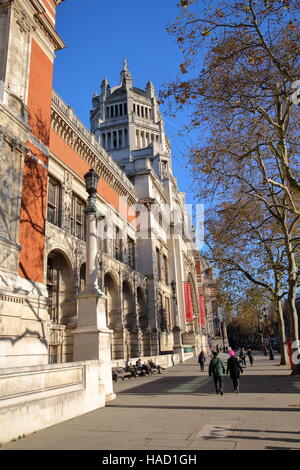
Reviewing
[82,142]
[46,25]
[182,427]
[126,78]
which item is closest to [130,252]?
[82,142]

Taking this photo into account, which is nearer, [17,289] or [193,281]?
[17,289]

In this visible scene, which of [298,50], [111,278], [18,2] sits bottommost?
[111,278]

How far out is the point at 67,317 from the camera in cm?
1883

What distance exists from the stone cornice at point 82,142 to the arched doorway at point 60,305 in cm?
736

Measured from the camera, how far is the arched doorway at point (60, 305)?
58.1 ft

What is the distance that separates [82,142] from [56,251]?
7.98m

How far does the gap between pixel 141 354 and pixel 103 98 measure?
52.9m

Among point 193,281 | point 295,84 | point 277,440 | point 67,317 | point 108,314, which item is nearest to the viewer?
point 277,440

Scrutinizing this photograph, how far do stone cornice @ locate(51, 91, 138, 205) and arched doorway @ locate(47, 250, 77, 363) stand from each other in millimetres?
7363

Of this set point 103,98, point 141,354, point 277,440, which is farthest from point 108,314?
point 103,98

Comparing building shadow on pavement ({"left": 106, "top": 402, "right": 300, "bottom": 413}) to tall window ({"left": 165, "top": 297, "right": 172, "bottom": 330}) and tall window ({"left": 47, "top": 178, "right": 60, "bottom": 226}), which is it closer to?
tall window ({"left": 47, "top": 178, "right": 60, "bottom": 226})

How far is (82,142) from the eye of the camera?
22.9 m
